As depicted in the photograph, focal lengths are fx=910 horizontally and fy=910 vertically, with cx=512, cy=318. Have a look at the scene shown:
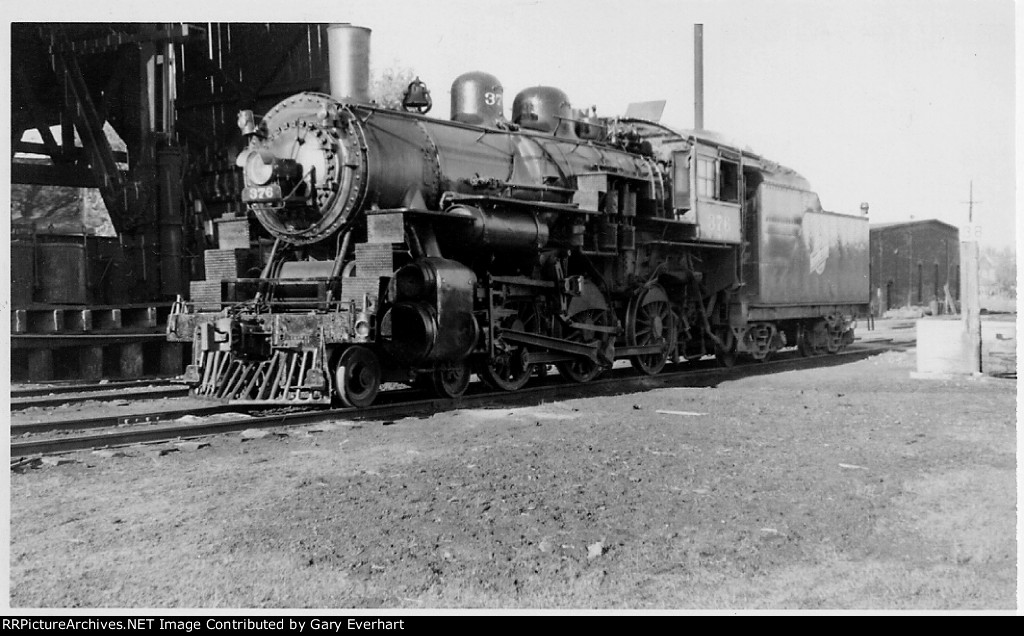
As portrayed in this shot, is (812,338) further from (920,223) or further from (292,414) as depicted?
(920,223)

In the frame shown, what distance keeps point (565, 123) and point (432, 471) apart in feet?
23.7

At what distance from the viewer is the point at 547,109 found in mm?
12250

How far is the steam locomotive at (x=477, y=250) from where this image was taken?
8930 mm

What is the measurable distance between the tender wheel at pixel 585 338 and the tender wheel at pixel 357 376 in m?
3.15

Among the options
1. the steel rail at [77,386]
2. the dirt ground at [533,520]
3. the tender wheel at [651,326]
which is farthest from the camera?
the tender wheel at [651,326]

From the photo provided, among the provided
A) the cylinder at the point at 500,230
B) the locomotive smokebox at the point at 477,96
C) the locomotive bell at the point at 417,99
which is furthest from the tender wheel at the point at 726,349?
the locomotive bell at the point at 417,99

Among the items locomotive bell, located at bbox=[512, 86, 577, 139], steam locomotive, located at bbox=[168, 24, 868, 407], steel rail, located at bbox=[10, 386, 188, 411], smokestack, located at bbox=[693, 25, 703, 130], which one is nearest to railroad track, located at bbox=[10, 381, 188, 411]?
steel rail, located at bbox=[10, 386, 188, 411]

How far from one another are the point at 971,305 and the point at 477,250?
633 cm

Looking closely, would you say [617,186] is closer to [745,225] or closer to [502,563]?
[745,225]

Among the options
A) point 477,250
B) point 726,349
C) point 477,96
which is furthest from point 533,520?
point 726,349

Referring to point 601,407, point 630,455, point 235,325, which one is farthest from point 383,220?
point 630,455

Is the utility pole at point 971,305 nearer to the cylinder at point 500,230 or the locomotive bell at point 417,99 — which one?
the cylinder at point 500,230

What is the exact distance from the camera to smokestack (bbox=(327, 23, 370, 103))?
1102 cm
